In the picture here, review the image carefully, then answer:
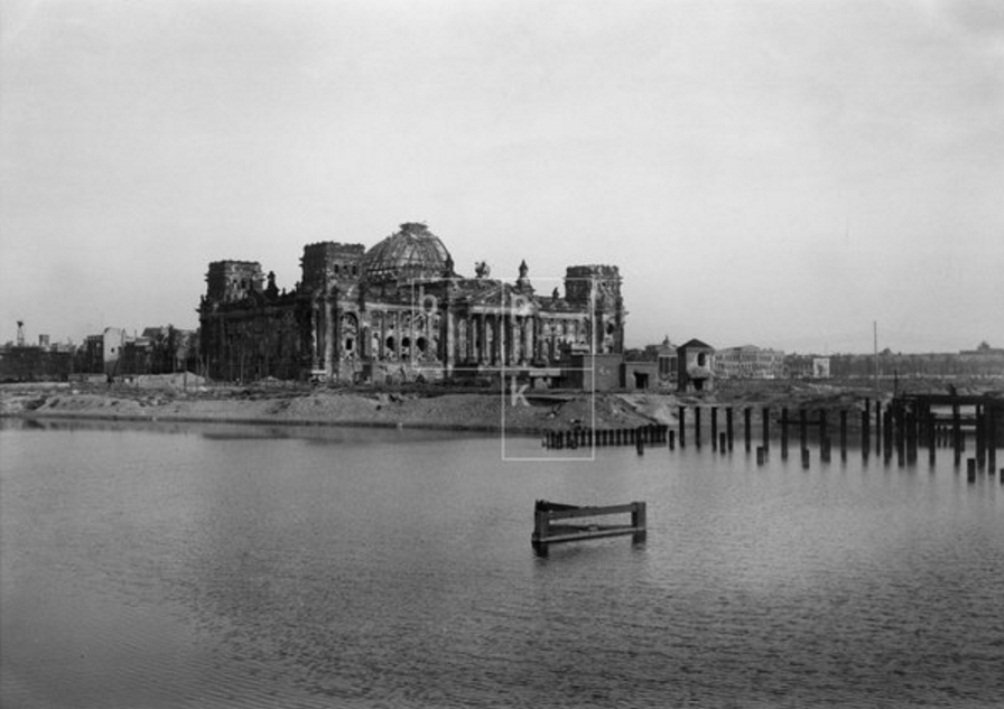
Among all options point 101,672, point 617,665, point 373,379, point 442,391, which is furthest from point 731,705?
point 373,379

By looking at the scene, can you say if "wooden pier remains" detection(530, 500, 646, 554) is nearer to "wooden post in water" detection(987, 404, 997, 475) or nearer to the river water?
the river water

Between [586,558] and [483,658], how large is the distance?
9245mm

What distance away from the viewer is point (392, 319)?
11475 centimetres

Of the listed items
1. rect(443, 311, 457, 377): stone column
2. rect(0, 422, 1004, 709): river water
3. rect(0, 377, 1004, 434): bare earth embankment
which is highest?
rect(443, 311, 457, 377): stone column

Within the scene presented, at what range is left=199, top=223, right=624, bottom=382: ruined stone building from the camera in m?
110

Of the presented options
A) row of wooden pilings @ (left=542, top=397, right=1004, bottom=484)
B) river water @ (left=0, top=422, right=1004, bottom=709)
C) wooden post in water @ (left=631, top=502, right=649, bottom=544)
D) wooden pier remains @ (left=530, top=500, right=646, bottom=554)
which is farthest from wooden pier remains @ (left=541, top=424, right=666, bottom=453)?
wooden pier remains @ (left=530, top=500, right=646, bottom=554)

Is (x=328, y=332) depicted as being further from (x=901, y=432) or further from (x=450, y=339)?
(x=901, y=432)

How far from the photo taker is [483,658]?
773 inches

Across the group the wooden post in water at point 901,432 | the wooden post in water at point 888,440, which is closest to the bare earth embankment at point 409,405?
the wooden post in water at point 888,440

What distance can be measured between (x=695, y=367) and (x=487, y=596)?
7131 cm

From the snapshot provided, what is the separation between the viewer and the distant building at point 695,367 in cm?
9281

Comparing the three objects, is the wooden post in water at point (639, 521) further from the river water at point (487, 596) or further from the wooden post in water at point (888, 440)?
the wooden post in water at point (888, 440)

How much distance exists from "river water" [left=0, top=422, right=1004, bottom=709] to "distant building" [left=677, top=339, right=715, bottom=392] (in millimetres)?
47154

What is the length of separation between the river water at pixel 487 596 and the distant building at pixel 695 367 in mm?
47154
